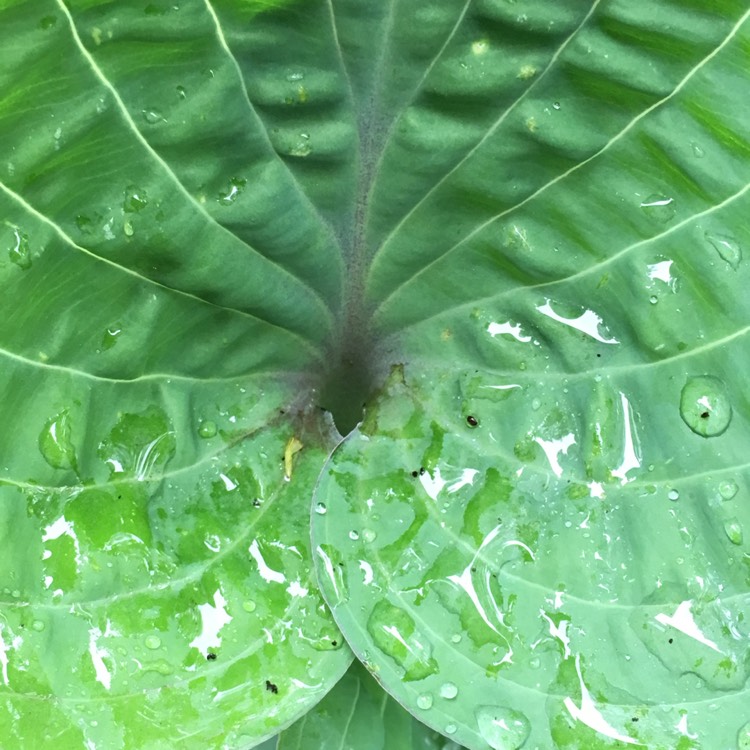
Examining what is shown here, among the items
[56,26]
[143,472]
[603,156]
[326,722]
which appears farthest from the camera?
[326,722]

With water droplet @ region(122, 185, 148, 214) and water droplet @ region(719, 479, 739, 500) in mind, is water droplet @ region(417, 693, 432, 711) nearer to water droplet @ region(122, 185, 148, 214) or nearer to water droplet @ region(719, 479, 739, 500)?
water droplet @ region(719, 479, 739, 500)

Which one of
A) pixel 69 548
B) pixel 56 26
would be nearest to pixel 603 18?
pixel 56 26

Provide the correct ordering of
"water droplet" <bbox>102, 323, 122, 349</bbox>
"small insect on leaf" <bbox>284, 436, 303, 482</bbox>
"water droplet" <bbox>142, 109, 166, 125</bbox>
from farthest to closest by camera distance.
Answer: "small insect on leaf" <bbox>284, 436, 303, 482</bbox> → "water droplet" <bbox>102, 323, 122, 349</bbox> → "water droplet" <bbox>142, 109, 166, 125</bbox>

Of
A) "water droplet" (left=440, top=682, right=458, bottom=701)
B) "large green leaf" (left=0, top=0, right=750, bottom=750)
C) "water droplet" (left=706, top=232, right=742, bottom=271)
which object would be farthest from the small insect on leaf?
"water droplet" (left=706, top=232, right=742, bottom=271)

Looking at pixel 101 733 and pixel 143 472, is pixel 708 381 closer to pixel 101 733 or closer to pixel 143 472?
pixel 143 472

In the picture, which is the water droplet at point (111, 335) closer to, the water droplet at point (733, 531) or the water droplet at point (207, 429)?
the water droplet at point (207, 429)

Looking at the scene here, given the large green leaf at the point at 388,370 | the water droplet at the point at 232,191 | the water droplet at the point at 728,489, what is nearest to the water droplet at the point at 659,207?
the large green leaf at the point at 388,370

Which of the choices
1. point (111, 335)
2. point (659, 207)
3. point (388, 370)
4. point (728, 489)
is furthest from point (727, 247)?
point (111, 335)
